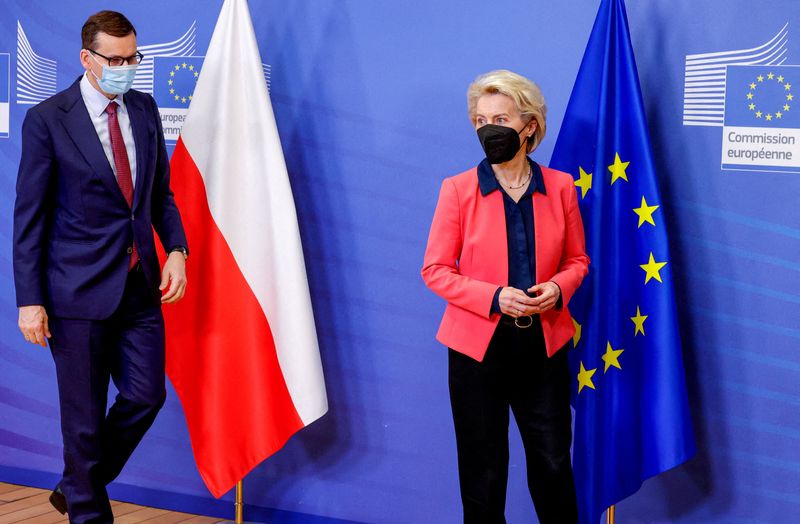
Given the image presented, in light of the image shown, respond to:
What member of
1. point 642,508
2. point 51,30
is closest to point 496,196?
point 642,508

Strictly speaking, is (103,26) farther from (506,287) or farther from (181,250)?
(506,287)

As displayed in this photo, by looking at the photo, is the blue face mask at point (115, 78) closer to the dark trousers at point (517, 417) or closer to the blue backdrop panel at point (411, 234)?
the blue backdrop panel at point (411, 234)

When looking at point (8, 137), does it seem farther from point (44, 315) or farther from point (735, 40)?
point (735, 40)

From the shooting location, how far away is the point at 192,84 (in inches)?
143

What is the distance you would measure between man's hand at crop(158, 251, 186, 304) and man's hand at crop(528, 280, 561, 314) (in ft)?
3.70

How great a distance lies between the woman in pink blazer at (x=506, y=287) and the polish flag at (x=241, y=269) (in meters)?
0.76

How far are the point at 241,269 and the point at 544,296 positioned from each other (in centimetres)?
119

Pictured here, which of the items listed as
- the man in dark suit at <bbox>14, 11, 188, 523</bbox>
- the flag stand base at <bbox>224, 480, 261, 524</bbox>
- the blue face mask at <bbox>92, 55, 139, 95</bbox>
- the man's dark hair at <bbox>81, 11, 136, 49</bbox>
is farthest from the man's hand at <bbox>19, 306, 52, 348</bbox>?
the flag stand base at <bbox>224, 480, 261, 524</bbox>

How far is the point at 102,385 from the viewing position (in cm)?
299

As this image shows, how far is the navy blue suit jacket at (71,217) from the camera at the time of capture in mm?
2846

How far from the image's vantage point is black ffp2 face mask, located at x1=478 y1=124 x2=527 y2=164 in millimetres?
2598

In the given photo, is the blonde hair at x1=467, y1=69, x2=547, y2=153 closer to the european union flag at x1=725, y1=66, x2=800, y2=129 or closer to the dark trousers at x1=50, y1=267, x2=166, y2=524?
the european union flag at x1=725, y1=66, x2=800, y2=129

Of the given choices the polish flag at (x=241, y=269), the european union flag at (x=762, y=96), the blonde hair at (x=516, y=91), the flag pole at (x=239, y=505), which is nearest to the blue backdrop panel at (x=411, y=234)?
the european union flag at (x=762, y=96)

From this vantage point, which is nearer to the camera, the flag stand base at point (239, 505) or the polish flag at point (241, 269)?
the polish flag at point (241, 269)
